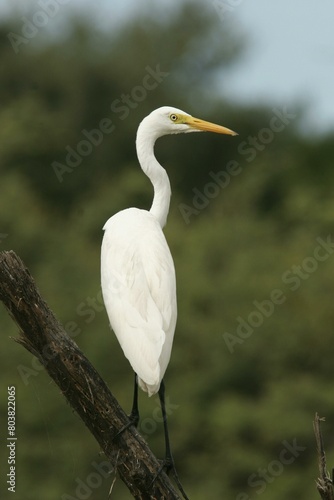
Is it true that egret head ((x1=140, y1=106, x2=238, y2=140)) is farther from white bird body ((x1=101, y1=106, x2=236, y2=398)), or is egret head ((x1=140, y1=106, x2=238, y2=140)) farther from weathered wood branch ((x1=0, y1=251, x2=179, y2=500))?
weathered wood branch ((x1=0, y1=251, x2=179, y2=500))

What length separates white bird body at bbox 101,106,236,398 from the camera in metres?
3.90

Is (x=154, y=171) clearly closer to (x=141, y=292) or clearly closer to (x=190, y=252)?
(x=141, y=292)

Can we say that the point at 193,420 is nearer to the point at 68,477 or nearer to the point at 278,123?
the point at 68,477

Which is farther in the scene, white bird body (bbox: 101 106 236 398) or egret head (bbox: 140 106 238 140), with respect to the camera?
egret head (bbox: 140 106 238 140)

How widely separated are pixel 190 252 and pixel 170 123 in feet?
33.1

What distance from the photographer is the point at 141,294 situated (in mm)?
4168

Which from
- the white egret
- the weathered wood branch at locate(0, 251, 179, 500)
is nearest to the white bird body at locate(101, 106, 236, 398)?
the white egret

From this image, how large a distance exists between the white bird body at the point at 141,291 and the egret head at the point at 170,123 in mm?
410

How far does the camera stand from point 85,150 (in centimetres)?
1831

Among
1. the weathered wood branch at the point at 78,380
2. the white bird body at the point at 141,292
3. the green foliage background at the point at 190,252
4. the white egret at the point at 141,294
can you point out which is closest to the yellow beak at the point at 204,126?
the white egret at the point at 141,294

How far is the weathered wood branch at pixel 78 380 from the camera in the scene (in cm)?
367

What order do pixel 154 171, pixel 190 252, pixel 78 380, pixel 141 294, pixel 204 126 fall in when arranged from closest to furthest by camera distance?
pixel 78 380 < pixel 141 294 < pixel 154 171 < pixel 204 126 < pixel 190 252

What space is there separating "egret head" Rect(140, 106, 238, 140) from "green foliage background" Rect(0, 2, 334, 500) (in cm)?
323

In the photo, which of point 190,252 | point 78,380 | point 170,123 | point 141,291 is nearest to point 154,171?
point 170,123
